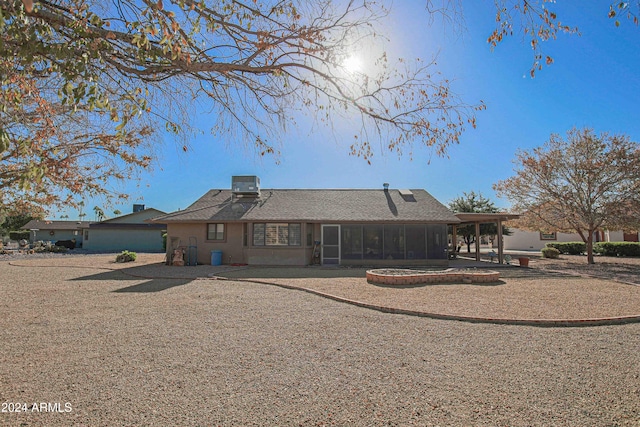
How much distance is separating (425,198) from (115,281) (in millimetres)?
16703

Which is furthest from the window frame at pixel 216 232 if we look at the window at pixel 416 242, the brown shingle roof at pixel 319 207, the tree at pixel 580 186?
the tree at pixel 580 186

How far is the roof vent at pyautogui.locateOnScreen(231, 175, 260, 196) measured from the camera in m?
20.6

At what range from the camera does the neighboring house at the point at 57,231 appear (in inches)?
1528

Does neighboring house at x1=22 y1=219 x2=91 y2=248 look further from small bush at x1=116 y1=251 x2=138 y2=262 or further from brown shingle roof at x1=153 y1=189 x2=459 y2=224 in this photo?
brown shingle roof at x1=153 y1=189 x2=459 y2=224

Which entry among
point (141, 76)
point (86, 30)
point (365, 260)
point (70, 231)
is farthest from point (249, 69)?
point (70, 231)

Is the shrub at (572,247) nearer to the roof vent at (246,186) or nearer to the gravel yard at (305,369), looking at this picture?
the roof vent at (246,186)

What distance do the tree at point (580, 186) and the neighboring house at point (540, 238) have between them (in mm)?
14911

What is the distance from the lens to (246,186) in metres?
20.7

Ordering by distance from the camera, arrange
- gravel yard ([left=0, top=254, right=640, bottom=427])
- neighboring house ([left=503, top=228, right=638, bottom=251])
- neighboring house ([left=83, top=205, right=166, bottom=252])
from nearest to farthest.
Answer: gravel yard ([left=0, top=254, right=640, bottom=427]), neighboring house ([left=503, top=228, right=638, bottom=251]), neighboring house ([left=83, top=205, right=166, bottom=252])

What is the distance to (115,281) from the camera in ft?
38.2

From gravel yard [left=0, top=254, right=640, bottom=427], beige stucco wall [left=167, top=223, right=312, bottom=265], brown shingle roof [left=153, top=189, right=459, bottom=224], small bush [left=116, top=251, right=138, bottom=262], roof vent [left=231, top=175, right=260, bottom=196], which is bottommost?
gravel yard [left=0, top=254, right=640, bottom=427]

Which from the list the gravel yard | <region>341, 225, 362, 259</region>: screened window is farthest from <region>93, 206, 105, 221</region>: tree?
<region>341, 225, 362, 259</region>: screened window

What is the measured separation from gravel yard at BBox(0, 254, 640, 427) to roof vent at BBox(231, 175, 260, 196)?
13784mm

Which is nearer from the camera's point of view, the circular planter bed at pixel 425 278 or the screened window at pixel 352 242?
the circular planter bed at pixel 425 278
